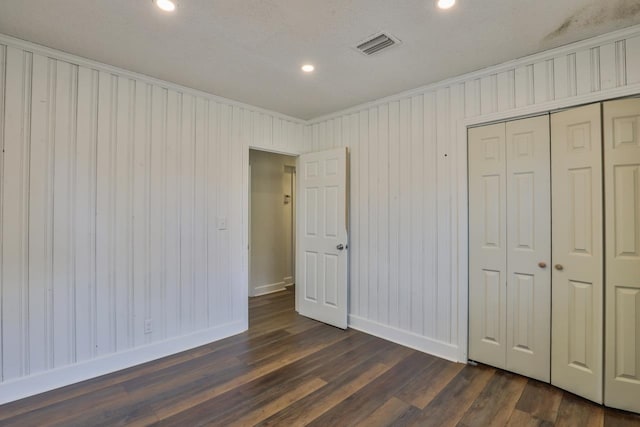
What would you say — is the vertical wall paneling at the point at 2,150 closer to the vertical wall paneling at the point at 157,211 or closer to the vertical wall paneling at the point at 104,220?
the vertical wall paneling at the point at 104,220

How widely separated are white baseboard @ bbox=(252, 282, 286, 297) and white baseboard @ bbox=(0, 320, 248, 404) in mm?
1677

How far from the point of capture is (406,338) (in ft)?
10.7

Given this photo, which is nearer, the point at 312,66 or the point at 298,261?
the point at 312,66

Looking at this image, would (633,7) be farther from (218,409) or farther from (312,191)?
(218,409)

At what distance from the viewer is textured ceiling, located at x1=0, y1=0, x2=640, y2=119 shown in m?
1.93

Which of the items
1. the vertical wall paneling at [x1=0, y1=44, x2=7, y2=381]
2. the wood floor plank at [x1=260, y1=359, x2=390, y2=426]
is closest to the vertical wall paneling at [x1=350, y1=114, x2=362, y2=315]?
the wood floor plank at [x1=260, y1=359, x2=390, y2=426]

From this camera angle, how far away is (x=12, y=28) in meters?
2.15

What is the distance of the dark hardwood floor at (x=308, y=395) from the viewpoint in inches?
82.0

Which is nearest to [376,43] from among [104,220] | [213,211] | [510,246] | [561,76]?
[561,76]

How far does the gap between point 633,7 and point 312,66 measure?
2126mm

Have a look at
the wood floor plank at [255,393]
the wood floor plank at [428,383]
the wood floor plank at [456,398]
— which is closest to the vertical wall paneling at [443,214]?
the wood floor plank at [428,383]

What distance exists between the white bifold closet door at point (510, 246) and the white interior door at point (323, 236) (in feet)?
4.69

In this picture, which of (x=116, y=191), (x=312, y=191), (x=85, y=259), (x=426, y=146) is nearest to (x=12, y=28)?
(x=116, y=191)

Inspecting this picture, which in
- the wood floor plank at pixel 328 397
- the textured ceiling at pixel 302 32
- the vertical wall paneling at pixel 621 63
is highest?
the textured ceiling at pixel 302 32
